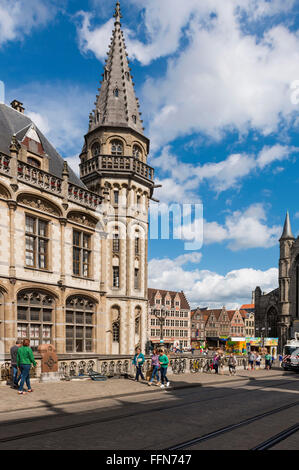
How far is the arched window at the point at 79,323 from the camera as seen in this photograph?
963 inches

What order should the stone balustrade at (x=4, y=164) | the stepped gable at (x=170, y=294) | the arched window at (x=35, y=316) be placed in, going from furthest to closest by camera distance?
1. the stepped gable at (x=170, y=294)
2. the arched window at (x=35, y=316)
3. the stone balustrade at (x=4, y=164)

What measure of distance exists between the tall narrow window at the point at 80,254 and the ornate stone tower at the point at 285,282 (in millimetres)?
52567

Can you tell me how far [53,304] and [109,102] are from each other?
56.4 ft

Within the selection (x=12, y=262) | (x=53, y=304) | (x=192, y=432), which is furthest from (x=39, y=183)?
A: (x=192, y=432)

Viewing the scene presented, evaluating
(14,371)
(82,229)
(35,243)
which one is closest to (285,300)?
(82,229)

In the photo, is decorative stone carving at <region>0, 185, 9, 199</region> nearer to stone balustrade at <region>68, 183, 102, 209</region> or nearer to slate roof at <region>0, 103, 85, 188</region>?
slate roof at <region>0, 103, 85, 188</region>

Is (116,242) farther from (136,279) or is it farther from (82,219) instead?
(82,219)

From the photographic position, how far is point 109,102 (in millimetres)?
32469

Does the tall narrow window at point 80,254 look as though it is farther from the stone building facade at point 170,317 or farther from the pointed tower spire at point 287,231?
the stone building facade at point 170,317

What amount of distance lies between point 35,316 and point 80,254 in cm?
506

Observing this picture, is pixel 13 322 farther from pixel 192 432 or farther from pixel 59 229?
pixel 192 432

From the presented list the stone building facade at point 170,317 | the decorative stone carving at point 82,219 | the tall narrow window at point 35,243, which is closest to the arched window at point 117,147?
the decorative stone carving at point 82,219

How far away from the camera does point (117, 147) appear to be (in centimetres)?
3156

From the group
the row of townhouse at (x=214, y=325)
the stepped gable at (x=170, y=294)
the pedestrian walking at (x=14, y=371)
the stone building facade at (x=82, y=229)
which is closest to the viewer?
the pedestrian walking at (x=14, y=371)
